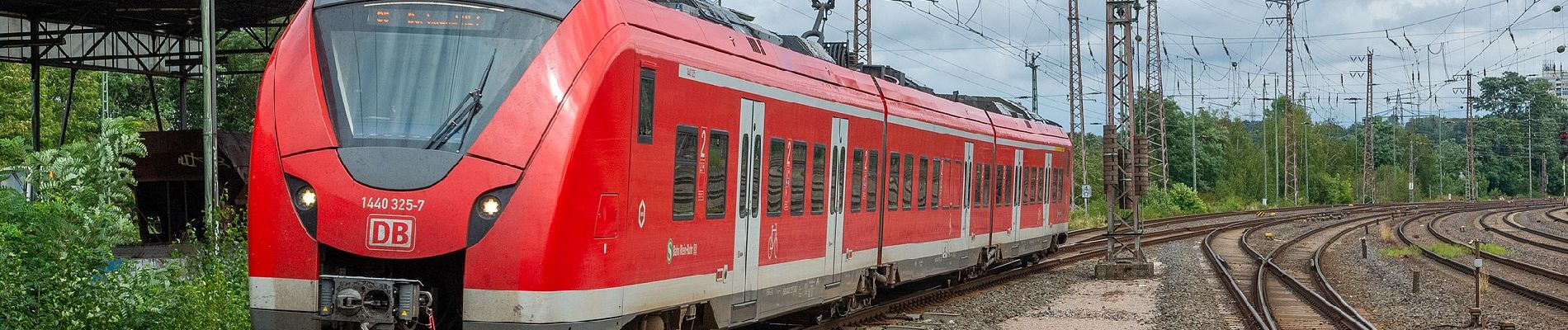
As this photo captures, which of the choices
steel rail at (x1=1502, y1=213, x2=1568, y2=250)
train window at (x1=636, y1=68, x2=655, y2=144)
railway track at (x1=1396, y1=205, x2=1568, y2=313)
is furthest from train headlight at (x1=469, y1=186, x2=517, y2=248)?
steel rail at (x1=1502, y1=213, x2=1568, y2=250)

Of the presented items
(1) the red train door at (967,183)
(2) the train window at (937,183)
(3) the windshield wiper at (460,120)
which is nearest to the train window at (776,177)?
(3) the windshield wiper at (460,120)

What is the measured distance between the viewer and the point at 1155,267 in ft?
87.6

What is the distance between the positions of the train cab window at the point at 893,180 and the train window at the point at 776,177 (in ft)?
12.2

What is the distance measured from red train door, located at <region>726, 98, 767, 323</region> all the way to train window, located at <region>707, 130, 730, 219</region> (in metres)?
0.28

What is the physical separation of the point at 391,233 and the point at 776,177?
4.10 m

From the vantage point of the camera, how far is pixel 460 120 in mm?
8242

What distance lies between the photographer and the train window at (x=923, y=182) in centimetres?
1683

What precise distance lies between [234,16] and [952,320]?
18234 mm

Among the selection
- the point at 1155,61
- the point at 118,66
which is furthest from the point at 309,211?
the point at 1155,61

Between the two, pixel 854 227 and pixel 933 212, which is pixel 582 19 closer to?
pixel 854 227

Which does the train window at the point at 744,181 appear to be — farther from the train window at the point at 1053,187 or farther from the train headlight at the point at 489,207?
the train window at the point at 1053,187

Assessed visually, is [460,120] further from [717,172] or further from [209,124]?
[209,124]

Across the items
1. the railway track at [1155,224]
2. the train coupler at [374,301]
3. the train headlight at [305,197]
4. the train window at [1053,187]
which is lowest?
the railway track at [1155,224]

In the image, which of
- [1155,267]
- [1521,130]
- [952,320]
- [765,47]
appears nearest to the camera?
[765,47]
